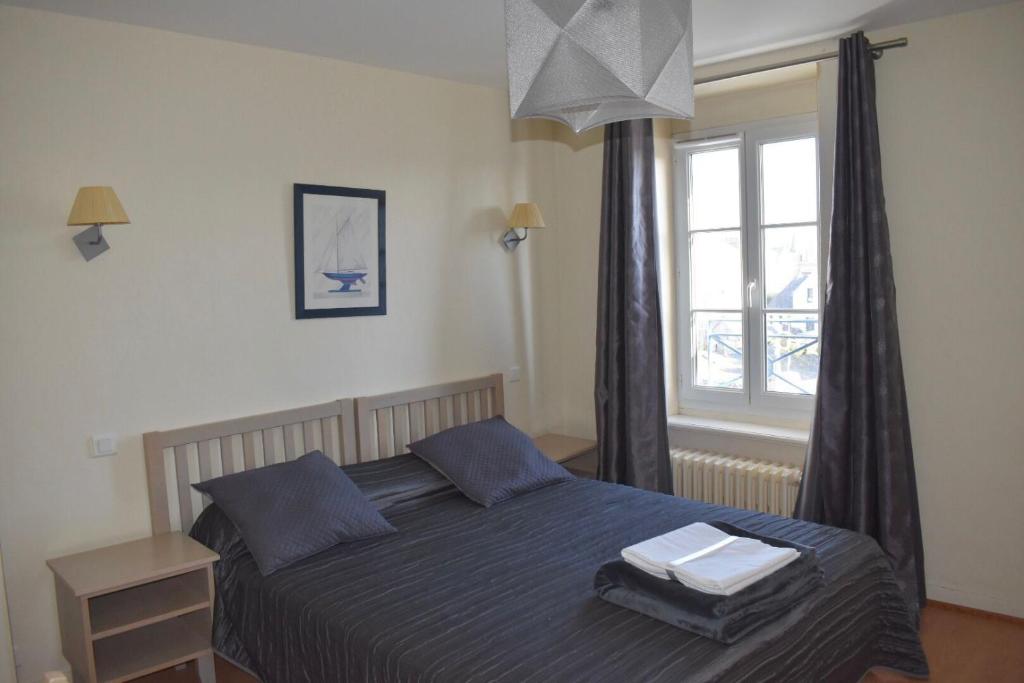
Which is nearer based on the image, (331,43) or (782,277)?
(331,43)

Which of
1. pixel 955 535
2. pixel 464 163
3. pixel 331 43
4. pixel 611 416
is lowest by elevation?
pixel 955 535

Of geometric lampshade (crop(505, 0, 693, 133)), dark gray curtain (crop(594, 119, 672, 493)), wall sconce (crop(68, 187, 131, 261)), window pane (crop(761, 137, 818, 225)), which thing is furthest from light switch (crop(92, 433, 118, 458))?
window pane (crop(761, 137, 818, 225))

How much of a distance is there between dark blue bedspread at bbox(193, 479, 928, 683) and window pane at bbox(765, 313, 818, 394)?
3.91 feet

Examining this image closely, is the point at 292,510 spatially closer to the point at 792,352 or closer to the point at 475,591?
the point at 475,591

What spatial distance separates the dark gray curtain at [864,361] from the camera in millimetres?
3416

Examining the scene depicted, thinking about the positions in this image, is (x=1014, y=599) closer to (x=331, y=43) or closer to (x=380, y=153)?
(x=380, y=153)

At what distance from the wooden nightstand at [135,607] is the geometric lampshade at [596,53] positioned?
2027 millimetres

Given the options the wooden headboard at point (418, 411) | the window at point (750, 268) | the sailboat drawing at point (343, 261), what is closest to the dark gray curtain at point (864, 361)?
the window at point (750, 268)

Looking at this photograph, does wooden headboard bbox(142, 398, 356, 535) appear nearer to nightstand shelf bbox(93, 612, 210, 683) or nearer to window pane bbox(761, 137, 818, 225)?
nightstand shelf bbox(93, 612, 210, 683)

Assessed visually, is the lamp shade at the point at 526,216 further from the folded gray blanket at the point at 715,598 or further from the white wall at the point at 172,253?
the folded gray blanket at the point at 715,598

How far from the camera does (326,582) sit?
2.72 m

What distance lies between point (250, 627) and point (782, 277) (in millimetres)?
3064

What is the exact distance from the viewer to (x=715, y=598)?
226cm

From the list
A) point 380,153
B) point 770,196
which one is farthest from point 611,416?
point 380,153
